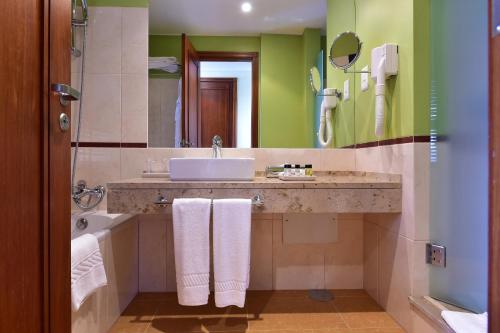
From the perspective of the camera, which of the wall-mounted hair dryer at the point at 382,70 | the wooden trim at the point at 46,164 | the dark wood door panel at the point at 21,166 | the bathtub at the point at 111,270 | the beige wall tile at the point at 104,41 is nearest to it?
the dark wood door panel at the point at 21,166

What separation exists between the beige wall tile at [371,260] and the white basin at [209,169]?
2.84 feet

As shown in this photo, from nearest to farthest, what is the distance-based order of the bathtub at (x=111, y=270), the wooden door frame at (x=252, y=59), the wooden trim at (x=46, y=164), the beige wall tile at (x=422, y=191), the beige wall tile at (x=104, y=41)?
1. the wooden trim at (x=46, y=164)
2. the bathtub at (x=111, y=270)
3. the beige wall tile at (x=422, y=191)
4. the beige wall tile at (x=104, y=41)
5. the wooden door frame at (x=252, y=59)

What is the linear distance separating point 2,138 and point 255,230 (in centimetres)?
154

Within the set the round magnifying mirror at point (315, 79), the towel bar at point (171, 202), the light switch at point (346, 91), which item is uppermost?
the round magnifying mirror at point (315, 79)

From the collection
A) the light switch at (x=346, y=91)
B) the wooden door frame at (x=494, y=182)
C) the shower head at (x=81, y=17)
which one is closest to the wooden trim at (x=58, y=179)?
the wooden door frame at (x=494, y=182)

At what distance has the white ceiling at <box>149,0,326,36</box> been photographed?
77.2 inches

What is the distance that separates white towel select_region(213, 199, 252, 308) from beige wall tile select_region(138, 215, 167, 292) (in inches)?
26.6

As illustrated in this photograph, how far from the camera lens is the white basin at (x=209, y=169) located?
1.55m

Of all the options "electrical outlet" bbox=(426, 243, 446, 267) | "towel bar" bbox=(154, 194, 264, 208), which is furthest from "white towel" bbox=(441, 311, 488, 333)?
"towel bar" bbox=(154, 194, 264, 208)

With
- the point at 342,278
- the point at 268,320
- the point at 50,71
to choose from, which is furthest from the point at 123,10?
the point at 342,278

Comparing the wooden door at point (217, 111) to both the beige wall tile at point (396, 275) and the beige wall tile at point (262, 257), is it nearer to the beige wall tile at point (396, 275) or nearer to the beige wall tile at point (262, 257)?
the beige wall tile at point (262, 257)

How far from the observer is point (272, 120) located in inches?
79.4

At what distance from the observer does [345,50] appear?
1.79 m

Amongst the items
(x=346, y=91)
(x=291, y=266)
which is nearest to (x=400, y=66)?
A: (x=346, y=91)
